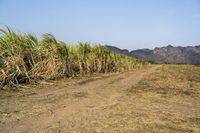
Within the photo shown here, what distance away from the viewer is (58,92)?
27.6ft

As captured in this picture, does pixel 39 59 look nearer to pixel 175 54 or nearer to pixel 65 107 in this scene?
pixel 65 107

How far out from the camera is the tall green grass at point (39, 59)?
32.0 ft

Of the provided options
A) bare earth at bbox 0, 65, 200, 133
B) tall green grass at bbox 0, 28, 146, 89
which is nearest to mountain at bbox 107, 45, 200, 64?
tall green grass at bbox 0, 28, 146, 89

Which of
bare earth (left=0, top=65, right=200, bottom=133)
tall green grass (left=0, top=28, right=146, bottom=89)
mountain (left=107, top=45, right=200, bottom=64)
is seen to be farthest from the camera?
mountain (left=107, top=45, right=200, bottom=64)

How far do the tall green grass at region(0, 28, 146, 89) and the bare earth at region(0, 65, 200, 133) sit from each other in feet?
2.36

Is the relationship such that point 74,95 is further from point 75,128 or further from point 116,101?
point 75,128

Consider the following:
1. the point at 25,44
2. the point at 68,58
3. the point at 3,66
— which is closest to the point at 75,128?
Result: the point at 3,66

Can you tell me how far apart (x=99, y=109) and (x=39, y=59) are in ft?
17.3

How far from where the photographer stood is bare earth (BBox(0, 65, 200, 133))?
503 cm

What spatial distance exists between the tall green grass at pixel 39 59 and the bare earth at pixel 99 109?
0.72 meters

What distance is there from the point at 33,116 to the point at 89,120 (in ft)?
3.03

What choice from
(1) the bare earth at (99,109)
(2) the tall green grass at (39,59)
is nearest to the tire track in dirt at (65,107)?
(1) the bare earth at (99,109)

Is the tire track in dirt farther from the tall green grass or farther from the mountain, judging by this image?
the mountain

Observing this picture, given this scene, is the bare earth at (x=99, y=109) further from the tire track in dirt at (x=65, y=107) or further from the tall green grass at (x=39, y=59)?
the tall green grass at (x=39, y=59)
